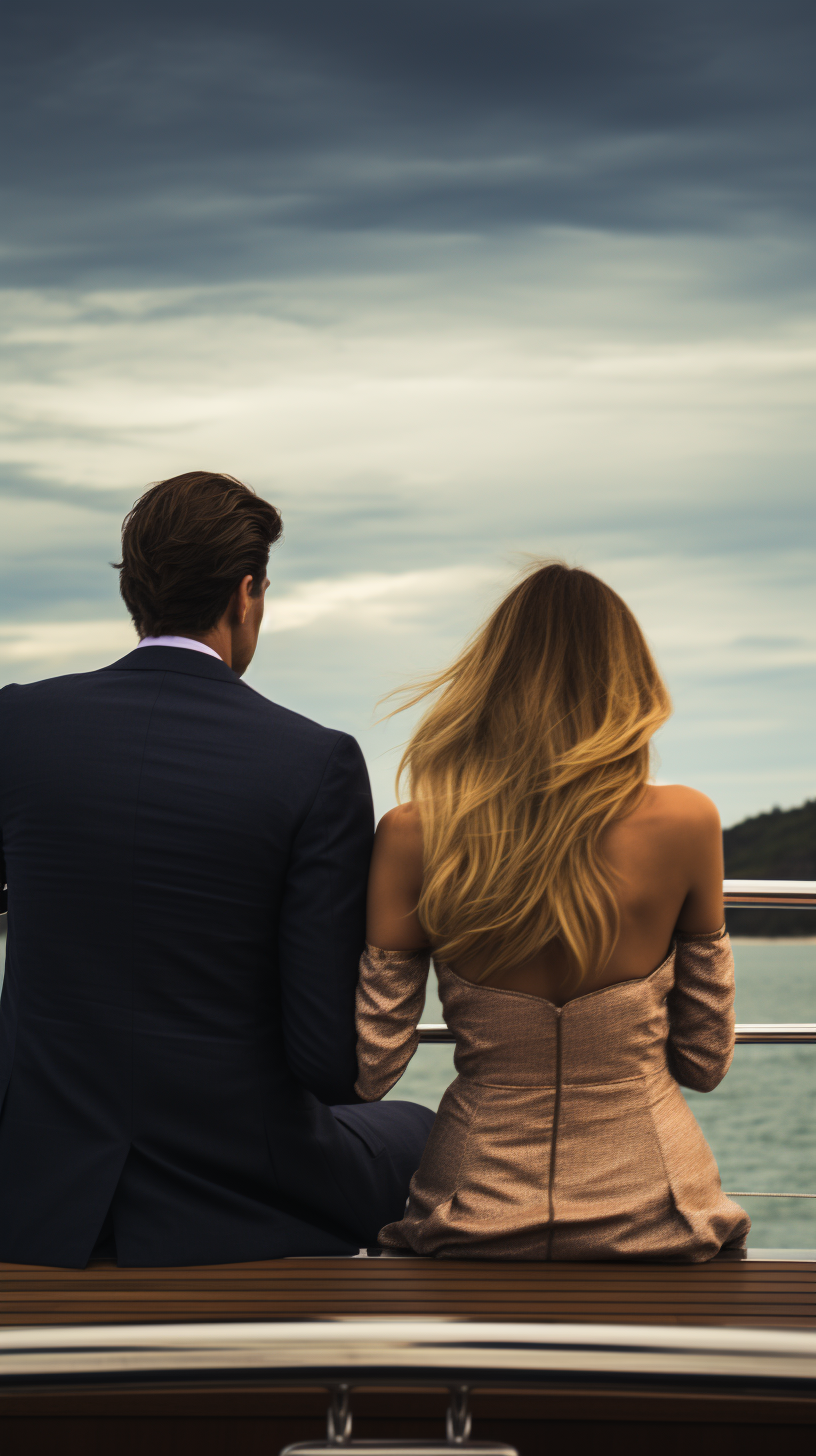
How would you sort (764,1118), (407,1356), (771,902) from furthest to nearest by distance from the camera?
(764,1118), (771,902), (407,1356)

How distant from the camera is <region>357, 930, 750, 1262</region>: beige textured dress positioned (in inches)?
80.0

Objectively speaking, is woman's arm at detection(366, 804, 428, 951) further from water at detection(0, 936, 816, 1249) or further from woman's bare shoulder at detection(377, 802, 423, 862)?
water at detection(0, 936, 816, 1249)

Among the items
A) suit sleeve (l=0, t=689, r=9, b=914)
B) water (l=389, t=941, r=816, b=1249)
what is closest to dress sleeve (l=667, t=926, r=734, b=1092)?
suit sleeve (l=0, t=689, r=9, b=914)

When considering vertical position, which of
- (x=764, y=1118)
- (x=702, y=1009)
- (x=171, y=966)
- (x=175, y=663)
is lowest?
(x=764, y=1118)

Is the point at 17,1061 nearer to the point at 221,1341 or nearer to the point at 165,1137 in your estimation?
the point at 165,1137

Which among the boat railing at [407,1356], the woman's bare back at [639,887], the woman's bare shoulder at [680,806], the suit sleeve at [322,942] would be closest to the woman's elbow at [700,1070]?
the woman's bare back at [639,887]

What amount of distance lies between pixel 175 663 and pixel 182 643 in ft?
0.14

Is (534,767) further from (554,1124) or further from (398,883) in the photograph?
(554,1124)

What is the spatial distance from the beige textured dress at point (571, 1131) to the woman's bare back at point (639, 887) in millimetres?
25

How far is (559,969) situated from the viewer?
6.71ft

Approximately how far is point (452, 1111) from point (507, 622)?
776 mm

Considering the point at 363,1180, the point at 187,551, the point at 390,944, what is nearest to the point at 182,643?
the point at 187,551

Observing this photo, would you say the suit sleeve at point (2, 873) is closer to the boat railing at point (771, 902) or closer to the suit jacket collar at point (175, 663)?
the suit jacket collar at point (175, 663)

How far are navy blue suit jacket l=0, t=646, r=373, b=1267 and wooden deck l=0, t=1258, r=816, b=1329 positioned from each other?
0.09m
